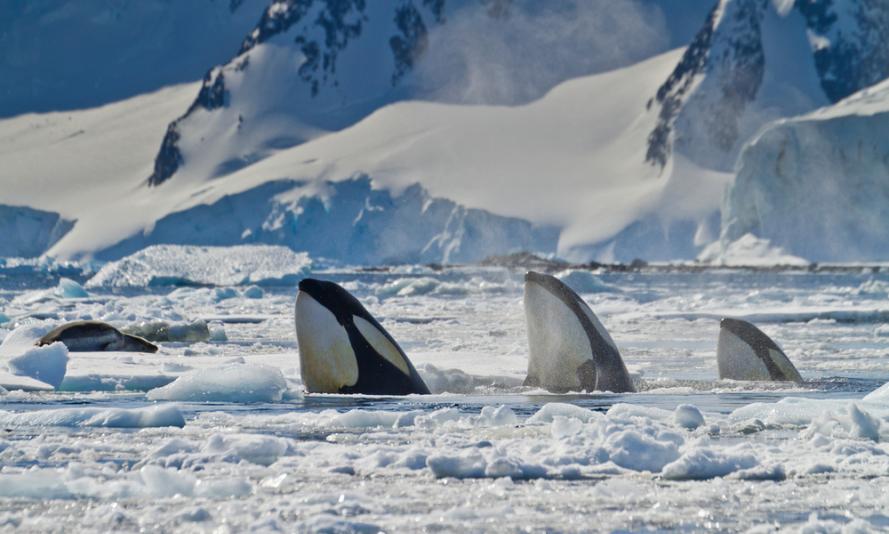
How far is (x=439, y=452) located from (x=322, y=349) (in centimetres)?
333

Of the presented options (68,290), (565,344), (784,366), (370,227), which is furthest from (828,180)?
(565,344)

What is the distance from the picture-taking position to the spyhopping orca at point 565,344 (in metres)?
10.1

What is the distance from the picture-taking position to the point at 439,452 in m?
6.72

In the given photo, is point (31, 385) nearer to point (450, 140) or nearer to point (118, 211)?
point (450, 140)

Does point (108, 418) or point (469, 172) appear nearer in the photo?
point (108, 418)

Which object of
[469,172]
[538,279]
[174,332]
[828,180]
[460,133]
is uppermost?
[460,133]

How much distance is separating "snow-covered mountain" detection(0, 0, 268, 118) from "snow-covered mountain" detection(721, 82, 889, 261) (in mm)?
119536

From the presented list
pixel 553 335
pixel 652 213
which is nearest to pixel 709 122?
pixel 652 213

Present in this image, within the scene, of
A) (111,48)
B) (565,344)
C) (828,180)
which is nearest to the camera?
(565,344)

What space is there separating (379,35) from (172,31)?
46850mm

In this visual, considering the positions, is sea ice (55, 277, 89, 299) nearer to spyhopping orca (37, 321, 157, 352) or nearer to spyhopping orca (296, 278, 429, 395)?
spyhopping orca (37, 321, 157, 352)

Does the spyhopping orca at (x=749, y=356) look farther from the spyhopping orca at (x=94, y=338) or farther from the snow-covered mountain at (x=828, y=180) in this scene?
the snow-covered mountain at (x=828, y=180)

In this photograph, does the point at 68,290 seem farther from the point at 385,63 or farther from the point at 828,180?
the point at 385,63

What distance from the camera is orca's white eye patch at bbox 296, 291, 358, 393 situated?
9695mm
